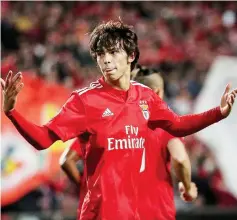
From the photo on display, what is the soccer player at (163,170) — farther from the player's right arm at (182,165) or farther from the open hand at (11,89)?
the open hand at (11,89)

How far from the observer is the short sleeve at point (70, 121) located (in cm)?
399

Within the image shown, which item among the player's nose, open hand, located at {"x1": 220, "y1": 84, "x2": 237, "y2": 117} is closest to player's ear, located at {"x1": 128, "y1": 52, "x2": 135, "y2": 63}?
the player's nose

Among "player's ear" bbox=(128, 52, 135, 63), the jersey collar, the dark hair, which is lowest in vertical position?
the jersey collar

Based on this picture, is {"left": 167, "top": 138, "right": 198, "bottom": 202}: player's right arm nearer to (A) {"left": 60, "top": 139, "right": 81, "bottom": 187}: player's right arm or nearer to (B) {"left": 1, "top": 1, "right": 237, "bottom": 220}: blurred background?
(A) {"left": 60, "top": 139, "right": 81, "bottom": 187}: player's right arm

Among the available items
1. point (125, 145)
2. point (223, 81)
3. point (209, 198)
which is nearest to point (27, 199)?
point (209, 198)

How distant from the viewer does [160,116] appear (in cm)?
423

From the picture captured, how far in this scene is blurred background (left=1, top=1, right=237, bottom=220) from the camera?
27.5 feet

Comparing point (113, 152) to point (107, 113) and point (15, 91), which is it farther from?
point (15, 91)

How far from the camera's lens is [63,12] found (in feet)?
38.7

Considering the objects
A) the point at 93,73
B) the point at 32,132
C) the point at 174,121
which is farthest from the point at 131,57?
the point at 93,73

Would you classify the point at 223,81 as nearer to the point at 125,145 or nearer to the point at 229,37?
the point at 229,37

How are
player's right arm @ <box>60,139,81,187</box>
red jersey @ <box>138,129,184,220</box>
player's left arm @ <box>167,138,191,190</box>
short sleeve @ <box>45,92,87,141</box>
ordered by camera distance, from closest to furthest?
short sleeve @ <box>45,92,87,141</box> → red jersey @ <box>138,129,184,220</box> → player's left arm @ <box>167,138,191,190</box> → player's right arm @ <box>60,139,81,187</box>

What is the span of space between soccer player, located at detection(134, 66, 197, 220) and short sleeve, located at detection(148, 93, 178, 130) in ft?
1.15

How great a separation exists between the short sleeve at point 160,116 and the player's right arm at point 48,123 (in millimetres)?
414
